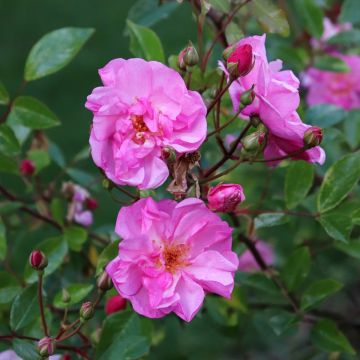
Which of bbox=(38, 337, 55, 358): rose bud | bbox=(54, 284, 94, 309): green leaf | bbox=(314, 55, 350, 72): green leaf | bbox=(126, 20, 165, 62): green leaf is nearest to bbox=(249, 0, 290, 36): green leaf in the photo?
bbox=(126, 20, 165, 62): green leaf

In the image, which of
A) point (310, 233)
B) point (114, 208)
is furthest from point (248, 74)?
point (114, 208)

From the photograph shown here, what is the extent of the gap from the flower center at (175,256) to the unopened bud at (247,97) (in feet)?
0.60

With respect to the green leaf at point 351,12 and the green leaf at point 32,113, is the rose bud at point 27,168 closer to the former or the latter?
the green leaf at point 32,113

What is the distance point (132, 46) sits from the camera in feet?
3.68

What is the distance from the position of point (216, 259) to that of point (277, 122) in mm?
175

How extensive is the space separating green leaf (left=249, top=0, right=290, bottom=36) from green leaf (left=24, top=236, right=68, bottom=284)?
45 cm

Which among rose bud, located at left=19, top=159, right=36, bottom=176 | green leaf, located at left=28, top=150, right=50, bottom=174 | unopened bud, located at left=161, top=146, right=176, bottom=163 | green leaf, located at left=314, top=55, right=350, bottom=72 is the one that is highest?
unopened bud, located at left=161, top=146, right=176, bottom=163

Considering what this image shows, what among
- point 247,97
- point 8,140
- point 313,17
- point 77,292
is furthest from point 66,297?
point 313,17

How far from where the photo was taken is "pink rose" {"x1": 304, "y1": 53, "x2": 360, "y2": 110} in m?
1.65

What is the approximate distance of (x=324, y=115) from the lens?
52.4 inches

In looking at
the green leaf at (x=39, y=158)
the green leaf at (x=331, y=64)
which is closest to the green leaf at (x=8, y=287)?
the green leaf at (x=39, y=158)

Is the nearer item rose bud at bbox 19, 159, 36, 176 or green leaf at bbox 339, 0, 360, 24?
rose bud at bbox 19, 159, 36, 176

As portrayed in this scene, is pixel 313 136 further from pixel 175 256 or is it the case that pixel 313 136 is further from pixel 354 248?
pixel 354 248

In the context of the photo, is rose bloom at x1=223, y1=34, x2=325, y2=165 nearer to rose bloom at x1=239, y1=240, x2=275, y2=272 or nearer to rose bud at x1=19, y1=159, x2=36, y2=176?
rose bud at x1=19, y1=159, x2=36, y2=176
